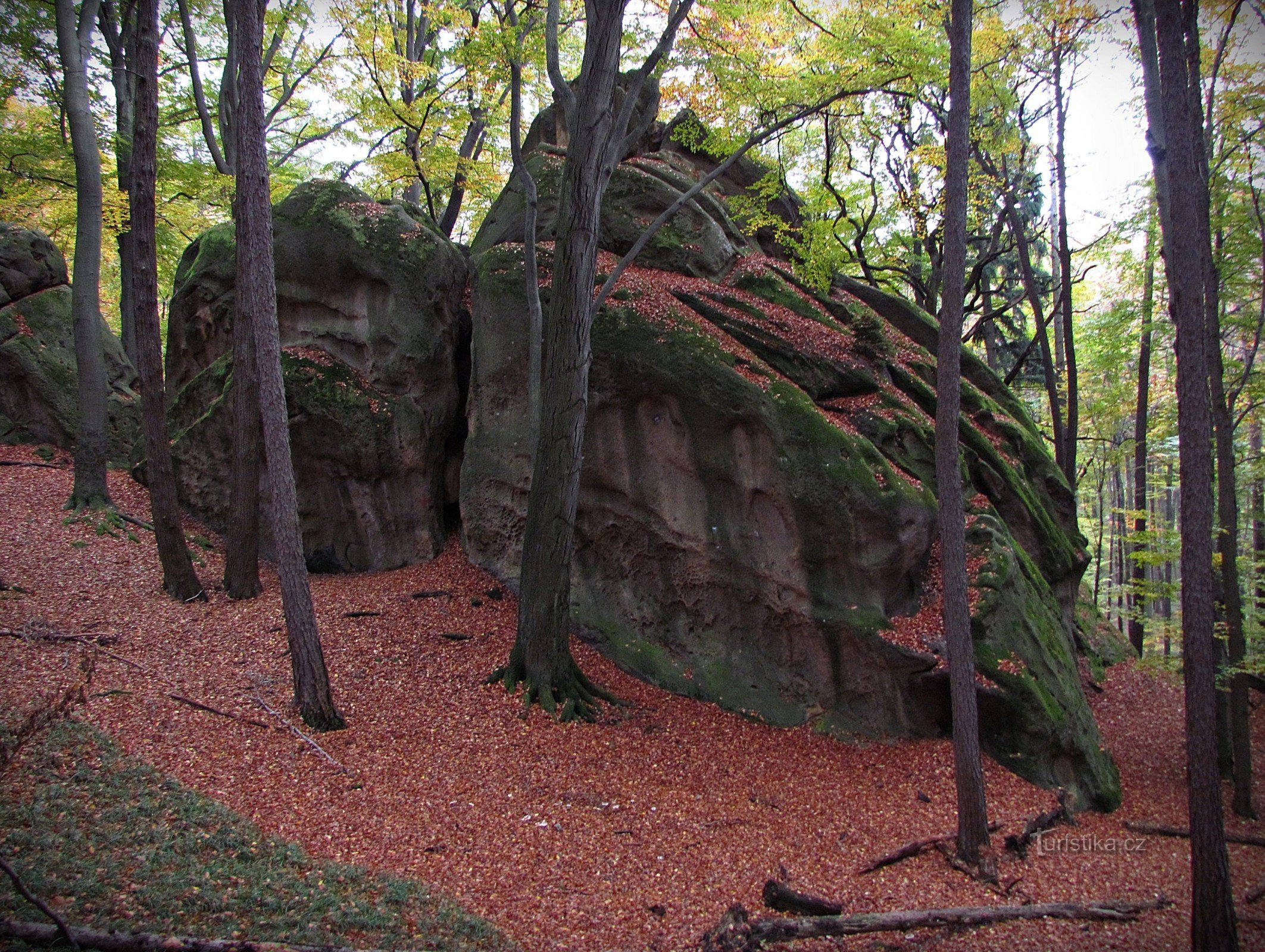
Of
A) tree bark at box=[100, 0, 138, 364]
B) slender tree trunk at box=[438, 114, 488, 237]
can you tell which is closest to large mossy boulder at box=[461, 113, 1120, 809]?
slender tree trunk at box=[438, 114, 488, 237]

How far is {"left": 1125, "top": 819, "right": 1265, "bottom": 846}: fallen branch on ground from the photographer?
8.19 m

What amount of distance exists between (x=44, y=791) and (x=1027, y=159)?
20.3 meters

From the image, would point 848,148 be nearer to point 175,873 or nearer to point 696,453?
point 696,453

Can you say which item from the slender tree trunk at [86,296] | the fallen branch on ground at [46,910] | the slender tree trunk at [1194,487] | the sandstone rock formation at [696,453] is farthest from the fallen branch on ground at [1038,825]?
the slender tree trunk at [86,296]

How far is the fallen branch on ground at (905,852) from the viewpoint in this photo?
262 inches

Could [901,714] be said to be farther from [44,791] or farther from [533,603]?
[44,791]

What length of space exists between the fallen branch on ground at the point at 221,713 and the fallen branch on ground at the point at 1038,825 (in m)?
7.41

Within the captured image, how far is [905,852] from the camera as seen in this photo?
684 cm

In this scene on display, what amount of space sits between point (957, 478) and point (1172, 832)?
208 inches

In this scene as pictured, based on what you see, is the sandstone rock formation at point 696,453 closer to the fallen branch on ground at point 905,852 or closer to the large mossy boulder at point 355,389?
the large mossy boulder at point 355,389

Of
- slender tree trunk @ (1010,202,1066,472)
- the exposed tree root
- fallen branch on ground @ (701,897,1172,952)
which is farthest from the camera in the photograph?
slender tree trunk @ (1010,202,1066,472)

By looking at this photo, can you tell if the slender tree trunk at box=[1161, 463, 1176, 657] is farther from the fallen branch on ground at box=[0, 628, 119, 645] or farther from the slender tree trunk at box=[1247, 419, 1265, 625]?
the fallen branch on ground at box=[0, 628, 119, 645]

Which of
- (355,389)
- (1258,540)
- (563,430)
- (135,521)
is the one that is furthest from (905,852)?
(1258,540)

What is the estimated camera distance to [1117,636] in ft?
53.2
